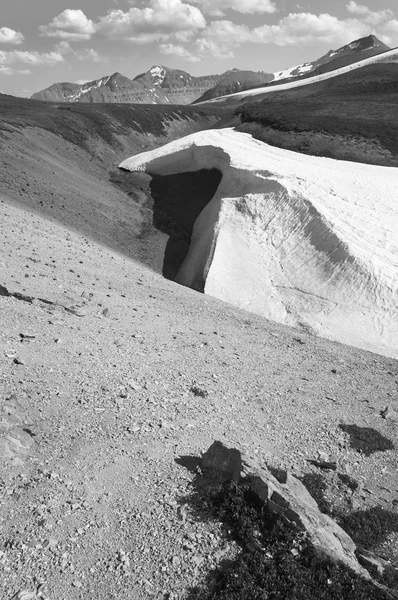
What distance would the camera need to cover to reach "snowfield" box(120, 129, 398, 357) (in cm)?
2664

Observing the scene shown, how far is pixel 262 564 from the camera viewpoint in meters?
9.06

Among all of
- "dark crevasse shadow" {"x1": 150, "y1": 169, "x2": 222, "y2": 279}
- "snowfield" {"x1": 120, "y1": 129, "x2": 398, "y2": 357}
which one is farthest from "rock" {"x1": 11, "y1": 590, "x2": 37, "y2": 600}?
"dark crevasse shadow" {"x1": 150, "y1": 169, "x2": 222, "y2": 279}

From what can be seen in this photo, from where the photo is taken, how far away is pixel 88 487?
1060 centimetres

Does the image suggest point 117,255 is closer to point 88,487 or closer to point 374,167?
point 88,487

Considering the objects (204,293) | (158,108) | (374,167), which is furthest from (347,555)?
(158,108)

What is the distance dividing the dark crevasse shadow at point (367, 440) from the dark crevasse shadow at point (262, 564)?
6.23m

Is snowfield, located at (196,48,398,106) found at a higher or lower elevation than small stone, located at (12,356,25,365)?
higher

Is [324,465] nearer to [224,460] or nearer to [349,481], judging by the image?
[349,481]

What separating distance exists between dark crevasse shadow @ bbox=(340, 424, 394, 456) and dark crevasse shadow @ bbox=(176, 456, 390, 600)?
6227mm

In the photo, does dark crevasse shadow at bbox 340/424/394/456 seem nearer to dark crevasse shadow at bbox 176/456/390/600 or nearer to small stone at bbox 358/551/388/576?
small stone at bbox 358/551/388/576

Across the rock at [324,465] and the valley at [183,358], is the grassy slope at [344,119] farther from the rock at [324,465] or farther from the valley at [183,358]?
the rock at [324,465]

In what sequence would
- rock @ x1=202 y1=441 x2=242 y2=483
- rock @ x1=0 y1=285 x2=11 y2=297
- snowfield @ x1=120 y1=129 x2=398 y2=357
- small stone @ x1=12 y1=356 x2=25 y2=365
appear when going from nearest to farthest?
rock @ x1=202 y1=441 x2=242 y2=483 < small stone @ x1=12 y1=356 x2=25 y2=365 < rock @ x1=0 y1=285 x2=11 y2=297 < snowfield @ x1=120 y1=129 x2=398 y2=357

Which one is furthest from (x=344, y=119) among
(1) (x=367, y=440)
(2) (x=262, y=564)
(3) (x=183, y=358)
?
(2) (x=262, y=564)

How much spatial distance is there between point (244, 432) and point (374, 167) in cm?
3592
